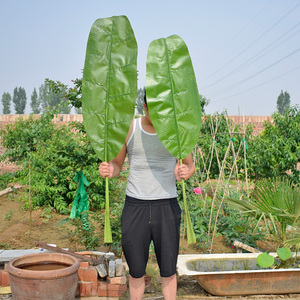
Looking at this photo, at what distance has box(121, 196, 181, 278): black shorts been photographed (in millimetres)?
1988

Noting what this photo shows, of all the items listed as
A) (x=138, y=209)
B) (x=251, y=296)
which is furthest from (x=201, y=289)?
(x=138, y=209)

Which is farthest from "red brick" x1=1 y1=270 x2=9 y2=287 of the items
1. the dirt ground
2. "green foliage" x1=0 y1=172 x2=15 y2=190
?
"green foliage" x1=0 y1=172 x2=15 y2=190

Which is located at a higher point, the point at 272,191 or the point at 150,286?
the point at 272,191

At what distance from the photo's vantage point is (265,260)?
3135 millimetres

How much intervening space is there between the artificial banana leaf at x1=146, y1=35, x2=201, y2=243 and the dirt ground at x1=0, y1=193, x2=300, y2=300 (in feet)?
4.96

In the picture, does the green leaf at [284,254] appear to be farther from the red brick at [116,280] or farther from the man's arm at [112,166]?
the man's arm at [112,166]

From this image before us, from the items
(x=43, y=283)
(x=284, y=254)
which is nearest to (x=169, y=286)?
(x=43, y=283)

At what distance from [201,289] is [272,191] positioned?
1160 mm

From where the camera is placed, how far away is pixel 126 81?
1969 mm

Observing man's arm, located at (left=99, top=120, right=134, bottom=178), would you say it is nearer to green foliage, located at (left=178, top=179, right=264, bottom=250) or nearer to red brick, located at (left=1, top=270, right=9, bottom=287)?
red brick, located at (left=1, top=270, right=9, bottom=287)

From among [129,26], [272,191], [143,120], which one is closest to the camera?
[129,26]

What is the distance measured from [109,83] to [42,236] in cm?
334

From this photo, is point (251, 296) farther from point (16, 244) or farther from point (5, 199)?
point (5, 199)

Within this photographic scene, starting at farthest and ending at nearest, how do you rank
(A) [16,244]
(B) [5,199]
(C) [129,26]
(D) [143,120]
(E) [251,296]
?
(B) [5,199], (A) [16,244], (E) [251,296], (D) [143,120], (C) [129,26]
